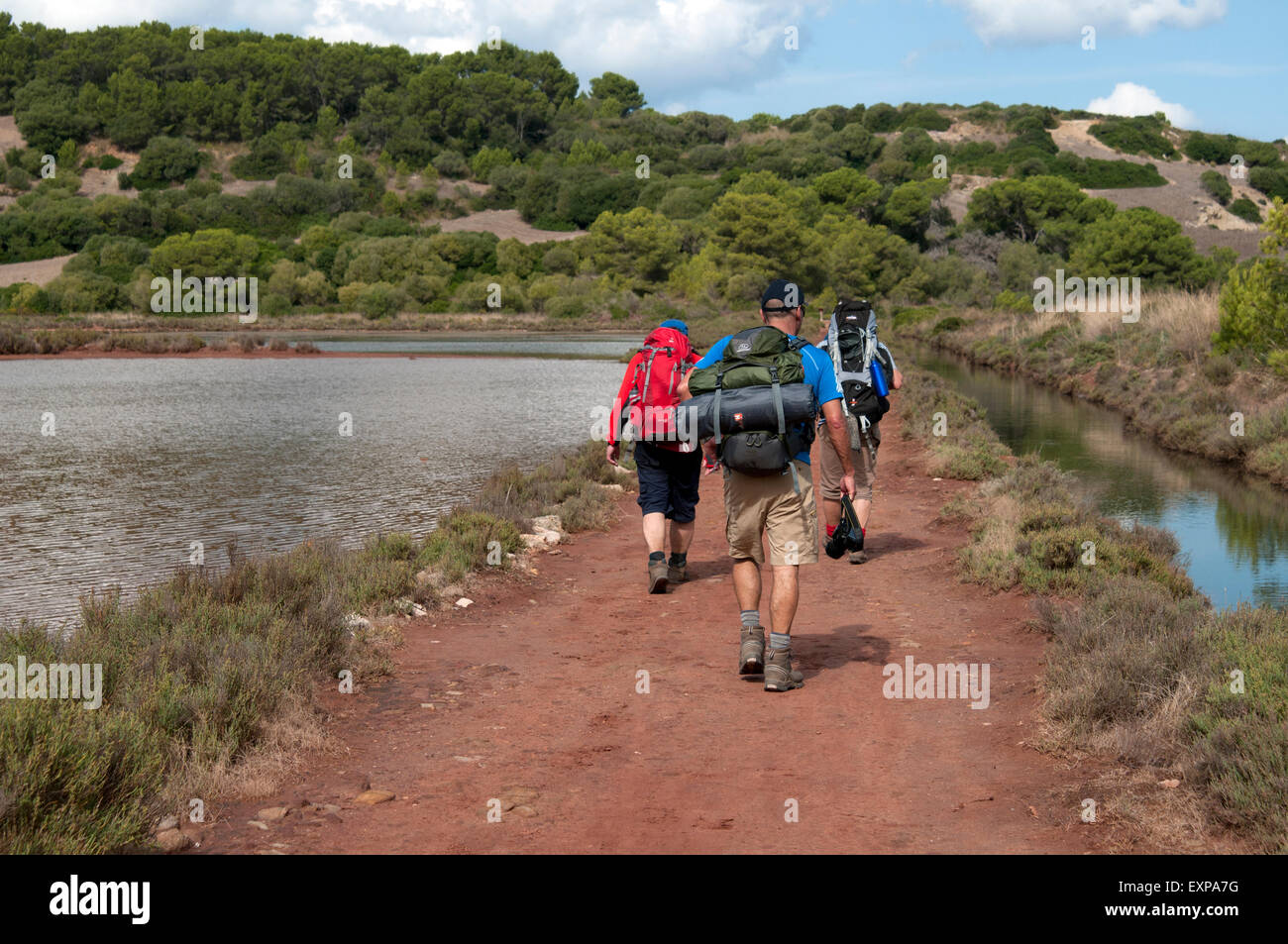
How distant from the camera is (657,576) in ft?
31.4

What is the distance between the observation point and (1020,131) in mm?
153500

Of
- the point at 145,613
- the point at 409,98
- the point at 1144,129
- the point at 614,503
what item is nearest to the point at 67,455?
the point at 614,503

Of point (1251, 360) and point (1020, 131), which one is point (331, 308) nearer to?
point (1251, 360)

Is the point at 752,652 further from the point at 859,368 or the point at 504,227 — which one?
the point at 504,227

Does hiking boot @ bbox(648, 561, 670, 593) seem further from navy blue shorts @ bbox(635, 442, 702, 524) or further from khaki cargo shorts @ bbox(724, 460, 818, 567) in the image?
khaki cargo shorts @ bbox(724, 460, 818, 567)

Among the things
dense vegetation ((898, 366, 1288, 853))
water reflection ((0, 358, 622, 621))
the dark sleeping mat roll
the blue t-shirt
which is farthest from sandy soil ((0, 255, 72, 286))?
the blue t-shirt

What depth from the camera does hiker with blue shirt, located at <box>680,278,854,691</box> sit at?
21.7 ft

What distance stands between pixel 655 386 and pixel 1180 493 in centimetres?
1071

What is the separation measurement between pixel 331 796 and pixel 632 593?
Result: 458cm

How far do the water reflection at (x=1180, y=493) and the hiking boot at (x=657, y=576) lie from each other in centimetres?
481

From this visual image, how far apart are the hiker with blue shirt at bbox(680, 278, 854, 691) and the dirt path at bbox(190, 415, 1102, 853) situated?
0.45 meters

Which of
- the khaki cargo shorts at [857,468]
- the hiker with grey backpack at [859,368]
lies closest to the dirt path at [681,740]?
the khaki cargo shorts at [857,468]

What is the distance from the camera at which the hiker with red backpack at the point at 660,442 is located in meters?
8.98

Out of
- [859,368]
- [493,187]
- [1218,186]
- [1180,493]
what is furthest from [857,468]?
[1218,186]
